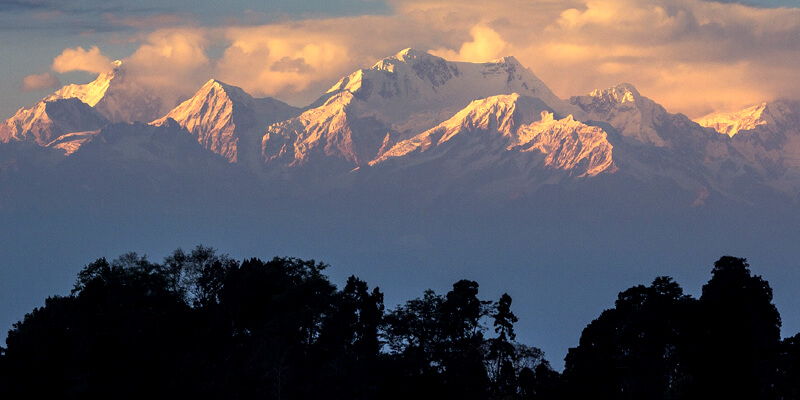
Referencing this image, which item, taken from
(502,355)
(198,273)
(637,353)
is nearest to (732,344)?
(637,353)

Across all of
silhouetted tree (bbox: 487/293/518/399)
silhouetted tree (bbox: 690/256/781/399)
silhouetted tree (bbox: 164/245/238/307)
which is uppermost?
silhouetted tree (bbox: 164/245/238/307)

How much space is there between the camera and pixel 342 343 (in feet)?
456

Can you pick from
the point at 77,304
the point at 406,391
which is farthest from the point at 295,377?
the point at 77,304

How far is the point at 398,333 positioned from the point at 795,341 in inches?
1599

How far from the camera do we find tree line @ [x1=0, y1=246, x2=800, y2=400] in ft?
396

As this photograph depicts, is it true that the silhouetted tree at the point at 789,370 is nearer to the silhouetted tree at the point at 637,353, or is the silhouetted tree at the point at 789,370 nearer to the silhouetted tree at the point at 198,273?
the silhouetted tree at the point at 637,353

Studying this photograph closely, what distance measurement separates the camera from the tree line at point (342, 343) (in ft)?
396

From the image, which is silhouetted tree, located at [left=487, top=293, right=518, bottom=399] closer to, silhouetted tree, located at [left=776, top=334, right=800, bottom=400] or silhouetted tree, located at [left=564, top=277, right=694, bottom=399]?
silhouetted tree, located at [left=564, top=277, right=694, bottom=399]

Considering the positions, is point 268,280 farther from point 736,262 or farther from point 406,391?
point 736,262

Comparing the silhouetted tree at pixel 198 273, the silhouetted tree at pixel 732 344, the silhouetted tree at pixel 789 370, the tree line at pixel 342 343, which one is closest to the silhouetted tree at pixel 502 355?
Answer: the tree line at pixel 342 343

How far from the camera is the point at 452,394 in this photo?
415ft

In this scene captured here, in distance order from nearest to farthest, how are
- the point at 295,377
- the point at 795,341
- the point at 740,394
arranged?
the point at 740,394 < the point at 795,341 < the point at 295,377

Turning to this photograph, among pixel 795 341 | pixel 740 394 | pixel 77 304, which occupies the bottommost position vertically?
pixel 740 394

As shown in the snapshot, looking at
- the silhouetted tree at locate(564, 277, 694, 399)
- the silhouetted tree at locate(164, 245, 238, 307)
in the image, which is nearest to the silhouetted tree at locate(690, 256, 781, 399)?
the silhouetted tree at locate(564, 277, 694, 399)
